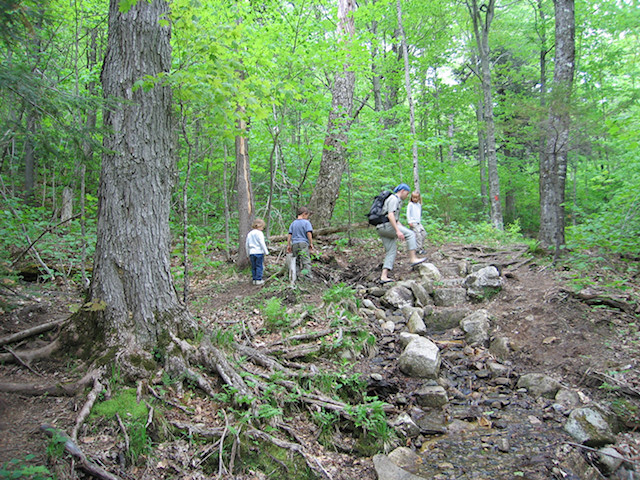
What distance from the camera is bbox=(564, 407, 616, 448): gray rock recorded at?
397 cm

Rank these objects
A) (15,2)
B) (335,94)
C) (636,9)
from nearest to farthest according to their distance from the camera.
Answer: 1. (15,2)
2. (335,94)
3. (636,9)

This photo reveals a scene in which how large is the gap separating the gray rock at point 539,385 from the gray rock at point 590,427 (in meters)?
0.57

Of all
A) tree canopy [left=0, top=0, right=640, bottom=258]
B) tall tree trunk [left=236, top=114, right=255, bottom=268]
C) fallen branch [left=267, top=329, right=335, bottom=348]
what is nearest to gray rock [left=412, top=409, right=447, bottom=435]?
fallen branch [left=267, top=329, right=335, bottom=348]

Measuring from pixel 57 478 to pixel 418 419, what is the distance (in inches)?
151

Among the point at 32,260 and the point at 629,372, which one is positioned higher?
the point at 32,260

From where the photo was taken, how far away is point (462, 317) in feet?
23.9

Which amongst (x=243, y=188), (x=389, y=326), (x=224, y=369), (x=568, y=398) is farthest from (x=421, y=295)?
(x=224, y=369)

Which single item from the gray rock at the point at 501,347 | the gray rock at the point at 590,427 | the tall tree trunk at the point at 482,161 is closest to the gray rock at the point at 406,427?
the gray rock at the point at 590,427

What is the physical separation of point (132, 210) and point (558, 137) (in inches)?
308

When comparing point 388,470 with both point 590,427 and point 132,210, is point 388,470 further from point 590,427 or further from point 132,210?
point 132,210

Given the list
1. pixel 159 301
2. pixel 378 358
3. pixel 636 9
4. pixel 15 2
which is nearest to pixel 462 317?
pixel 378 358

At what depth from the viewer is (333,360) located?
18.8 feet

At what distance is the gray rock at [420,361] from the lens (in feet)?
18.8

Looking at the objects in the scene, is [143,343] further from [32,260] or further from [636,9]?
[636,9]
